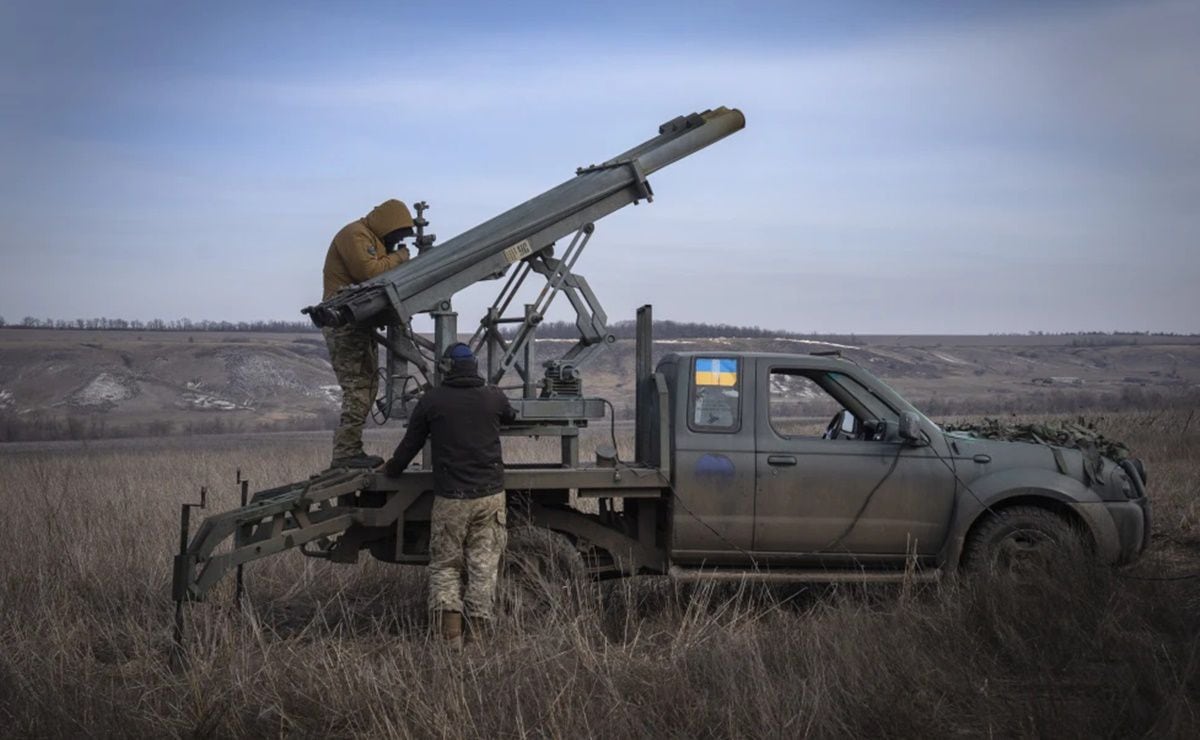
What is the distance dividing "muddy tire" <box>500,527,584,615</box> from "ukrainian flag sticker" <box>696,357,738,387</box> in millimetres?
1472

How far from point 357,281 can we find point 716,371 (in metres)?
2.66

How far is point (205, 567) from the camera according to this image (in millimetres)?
7457

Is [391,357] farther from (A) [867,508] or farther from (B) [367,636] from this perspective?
(A) [867,508]

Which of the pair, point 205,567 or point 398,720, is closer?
point 398,720

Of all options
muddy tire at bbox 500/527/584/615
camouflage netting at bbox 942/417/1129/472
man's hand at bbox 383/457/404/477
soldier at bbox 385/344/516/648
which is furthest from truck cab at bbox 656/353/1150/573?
man's hand at bbox 383/457/404/477

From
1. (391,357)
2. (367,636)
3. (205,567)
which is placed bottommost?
(367,636)

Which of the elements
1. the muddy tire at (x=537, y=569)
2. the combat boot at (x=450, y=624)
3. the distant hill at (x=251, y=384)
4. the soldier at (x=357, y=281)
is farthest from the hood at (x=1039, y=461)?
the distant hill at (x=251, y=384)

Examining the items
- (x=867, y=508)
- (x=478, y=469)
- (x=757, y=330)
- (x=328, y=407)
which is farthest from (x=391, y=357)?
(x=757, y=330)

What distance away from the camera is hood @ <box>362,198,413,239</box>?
8688 mm

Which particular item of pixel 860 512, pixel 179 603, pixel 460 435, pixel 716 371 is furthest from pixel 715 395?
pixel 179 603

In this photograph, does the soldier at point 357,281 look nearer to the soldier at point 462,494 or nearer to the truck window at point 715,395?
the soldier at point 462,494

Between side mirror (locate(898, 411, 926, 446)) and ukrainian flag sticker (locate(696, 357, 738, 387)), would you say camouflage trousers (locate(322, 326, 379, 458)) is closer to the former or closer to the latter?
ukrainian flag sticker (locate(696, 357, 738, 387))

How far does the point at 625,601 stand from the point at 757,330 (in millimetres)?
71549

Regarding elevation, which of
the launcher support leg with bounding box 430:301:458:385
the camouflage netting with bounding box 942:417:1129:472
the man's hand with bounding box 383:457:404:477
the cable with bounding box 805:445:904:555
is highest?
the launcher support leg with bounding box 430:301:458:385
